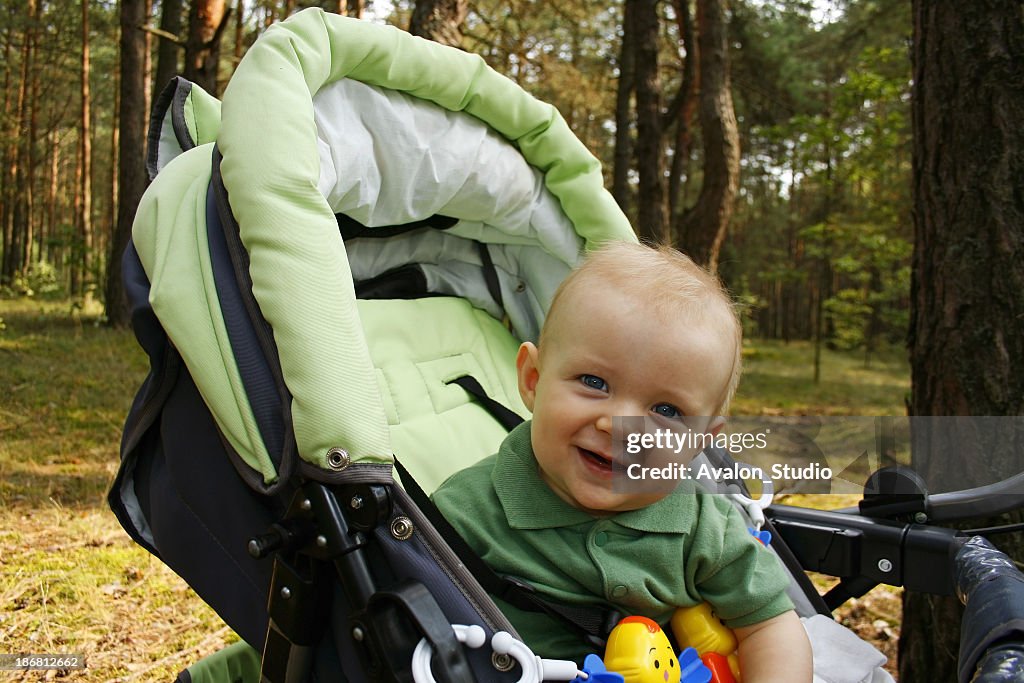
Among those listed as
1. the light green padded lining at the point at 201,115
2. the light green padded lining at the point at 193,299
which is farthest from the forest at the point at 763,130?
the light green padded lining at the point at 201,115

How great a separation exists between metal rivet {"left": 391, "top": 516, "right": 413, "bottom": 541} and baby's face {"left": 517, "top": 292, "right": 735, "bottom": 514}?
1.15ft

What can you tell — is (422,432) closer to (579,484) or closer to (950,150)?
(579,484)

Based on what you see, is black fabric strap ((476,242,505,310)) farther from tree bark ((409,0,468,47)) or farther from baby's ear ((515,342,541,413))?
tree bark ((409,0,468,47))

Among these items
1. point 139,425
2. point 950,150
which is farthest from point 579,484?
point 950,150

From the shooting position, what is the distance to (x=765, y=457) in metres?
1.79

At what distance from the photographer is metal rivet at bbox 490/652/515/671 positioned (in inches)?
43.3

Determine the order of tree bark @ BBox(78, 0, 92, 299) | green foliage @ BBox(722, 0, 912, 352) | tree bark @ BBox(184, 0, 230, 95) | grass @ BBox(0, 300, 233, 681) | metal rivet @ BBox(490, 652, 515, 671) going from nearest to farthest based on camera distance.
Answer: metal rivet @ BBox(490, 652, 515, 671)
grass @ BBox(0, 300, 233, 681)
tree bark @ BBox(184, 0, 230, 95)
green foliage @ BBox(722, 0, 912, 352)
tree bark @ BBox(78, 0, 92, 299)

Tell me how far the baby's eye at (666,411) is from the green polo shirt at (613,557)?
198mm

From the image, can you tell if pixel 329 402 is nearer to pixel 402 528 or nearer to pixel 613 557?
pixel 402 528

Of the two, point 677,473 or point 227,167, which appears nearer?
point 227,167

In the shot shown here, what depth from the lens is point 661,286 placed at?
4.61 feet

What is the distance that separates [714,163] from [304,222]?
20.7 feet

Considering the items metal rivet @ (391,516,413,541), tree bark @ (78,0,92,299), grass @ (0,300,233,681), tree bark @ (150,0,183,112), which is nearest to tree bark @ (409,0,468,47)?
grass @ (0,300,233,681)

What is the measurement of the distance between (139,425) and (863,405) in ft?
34.3
